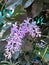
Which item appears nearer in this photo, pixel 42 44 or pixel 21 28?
pixel 21 28

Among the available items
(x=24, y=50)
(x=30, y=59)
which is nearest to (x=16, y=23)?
(x=24, y=50)

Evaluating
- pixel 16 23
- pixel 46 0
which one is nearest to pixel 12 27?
pixel 16 23

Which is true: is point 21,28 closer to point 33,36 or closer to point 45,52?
point 33,36

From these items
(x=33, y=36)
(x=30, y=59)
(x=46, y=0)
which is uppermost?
(x=46, y=0)

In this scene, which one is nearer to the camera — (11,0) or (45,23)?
(11,0)

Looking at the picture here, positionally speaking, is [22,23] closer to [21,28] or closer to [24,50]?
[21,28]

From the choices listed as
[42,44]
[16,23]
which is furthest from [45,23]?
[16,23]

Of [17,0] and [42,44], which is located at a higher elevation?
[17,0]

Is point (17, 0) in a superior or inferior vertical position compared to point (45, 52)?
superior
